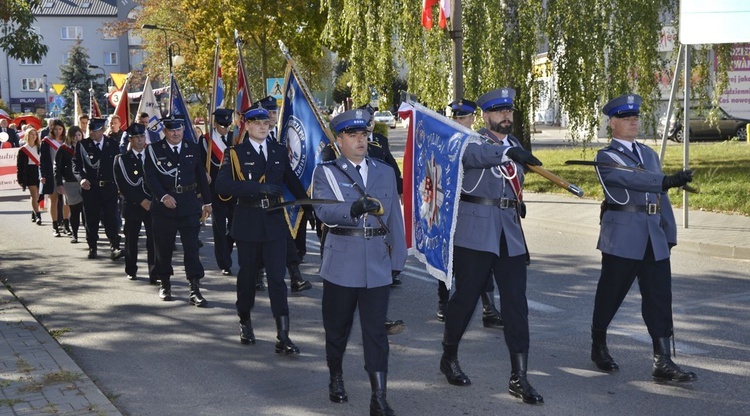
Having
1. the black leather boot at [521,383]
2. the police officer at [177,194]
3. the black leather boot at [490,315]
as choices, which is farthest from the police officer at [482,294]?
the police officer at [177,194]

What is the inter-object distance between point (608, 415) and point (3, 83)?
104364 mm

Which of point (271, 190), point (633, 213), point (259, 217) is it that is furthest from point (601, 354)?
point (259, 217)

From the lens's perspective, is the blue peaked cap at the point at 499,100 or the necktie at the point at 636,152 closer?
the blue peaked cap at the point at 499,100

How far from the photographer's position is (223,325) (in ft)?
29.1

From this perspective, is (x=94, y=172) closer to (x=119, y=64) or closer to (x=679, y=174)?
(x=679, y=174)

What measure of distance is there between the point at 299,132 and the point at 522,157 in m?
3.75

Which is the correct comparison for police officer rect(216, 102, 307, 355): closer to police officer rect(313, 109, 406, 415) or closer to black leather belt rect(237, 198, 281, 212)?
black leather belt rect(237, 198, 281, 212)

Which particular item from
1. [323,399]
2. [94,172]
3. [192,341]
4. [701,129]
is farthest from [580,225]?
[701,129]

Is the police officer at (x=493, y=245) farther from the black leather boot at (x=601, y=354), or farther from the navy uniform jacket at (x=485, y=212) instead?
the black leather boot at (x=601, y=354)

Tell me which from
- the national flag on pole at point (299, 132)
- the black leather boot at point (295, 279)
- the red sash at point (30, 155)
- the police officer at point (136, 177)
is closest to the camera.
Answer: the national flag on pole at point (299, 132)

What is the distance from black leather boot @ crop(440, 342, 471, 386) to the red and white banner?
1952 cm

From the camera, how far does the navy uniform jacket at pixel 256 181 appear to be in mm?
7793

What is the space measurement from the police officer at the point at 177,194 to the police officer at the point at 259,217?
1.83 metres

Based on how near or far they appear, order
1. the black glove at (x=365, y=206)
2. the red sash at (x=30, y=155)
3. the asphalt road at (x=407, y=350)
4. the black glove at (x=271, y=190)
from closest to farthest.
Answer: the black glove at (x=365, y=206) < the asphalt road at (x=407, y=350) < the black glove at (x=271, y=190) < the red sash at (x=30, y=155)
